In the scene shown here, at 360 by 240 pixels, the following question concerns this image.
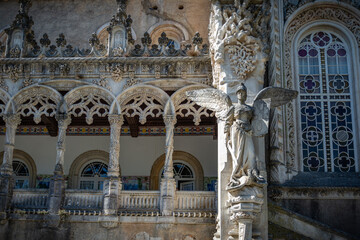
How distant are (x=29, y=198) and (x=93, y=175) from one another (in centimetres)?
478

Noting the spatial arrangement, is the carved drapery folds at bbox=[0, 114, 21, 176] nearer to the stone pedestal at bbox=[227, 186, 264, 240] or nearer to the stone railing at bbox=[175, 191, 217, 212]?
the stone railing at bbox=[175, 191, 217, 212]

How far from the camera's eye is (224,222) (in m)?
10.9

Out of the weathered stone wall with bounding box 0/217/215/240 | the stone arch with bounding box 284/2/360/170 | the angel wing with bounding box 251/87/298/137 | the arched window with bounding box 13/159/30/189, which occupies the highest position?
the stone arch with bounding box 284/2/360/170

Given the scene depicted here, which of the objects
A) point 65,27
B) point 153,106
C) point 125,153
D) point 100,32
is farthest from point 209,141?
point 65,27

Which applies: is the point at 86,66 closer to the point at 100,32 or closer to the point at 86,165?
the point at 100,32

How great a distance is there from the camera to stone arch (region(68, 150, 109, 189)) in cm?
1828

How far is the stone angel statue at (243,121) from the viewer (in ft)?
34.2

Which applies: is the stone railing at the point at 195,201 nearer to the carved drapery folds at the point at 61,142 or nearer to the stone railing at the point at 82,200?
the stone railing at the point at 82,200

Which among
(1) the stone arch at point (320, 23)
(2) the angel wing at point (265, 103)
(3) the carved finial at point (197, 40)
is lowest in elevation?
(2) the angel wing at point (265, 103)

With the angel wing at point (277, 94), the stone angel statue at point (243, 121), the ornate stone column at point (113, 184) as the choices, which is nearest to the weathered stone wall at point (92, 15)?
the ornate stone column at point (113, 184)

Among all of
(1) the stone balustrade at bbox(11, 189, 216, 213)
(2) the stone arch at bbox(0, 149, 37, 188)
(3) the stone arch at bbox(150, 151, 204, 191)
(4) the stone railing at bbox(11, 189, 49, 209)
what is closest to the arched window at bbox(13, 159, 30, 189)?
(2) the stone arch at bbox(0, 149, 37, 188)

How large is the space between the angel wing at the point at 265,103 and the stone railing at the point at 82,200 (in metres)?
5.32

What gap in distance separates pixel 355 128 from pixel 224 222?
5.59m

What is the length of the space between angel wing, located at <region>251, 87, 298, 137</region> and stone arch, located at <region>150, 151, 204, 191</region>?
745cm
